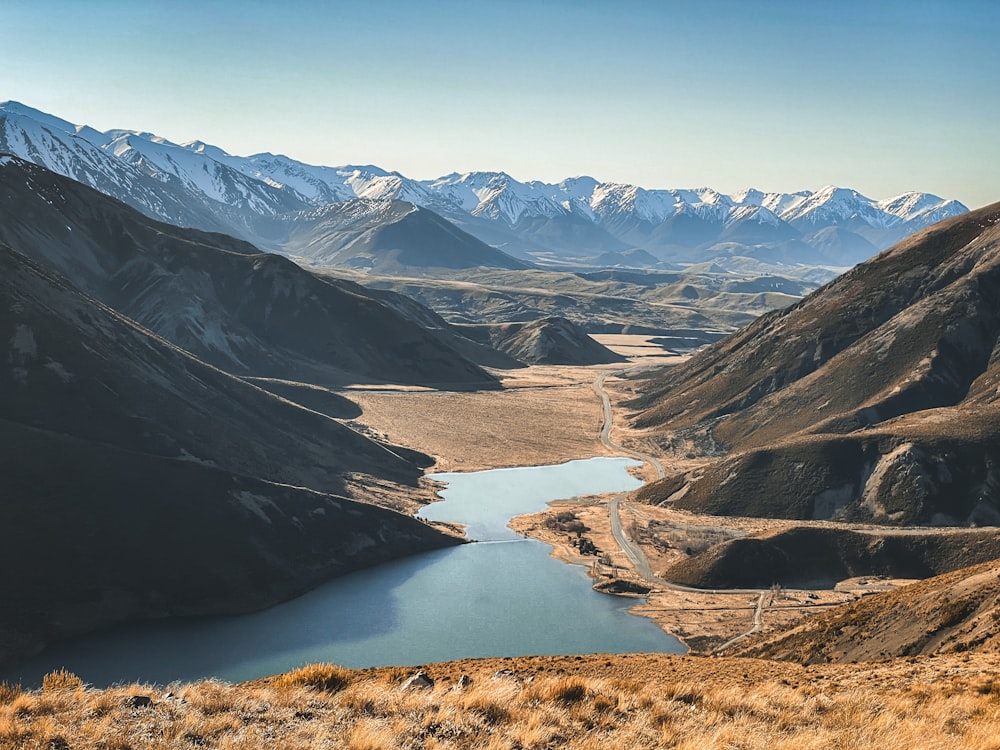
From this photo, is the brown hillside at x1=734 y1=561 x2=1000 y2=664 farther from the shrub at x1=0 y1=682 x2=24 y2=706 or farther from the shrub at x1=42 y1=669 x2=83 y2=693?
the shrub at x1=0 y1=682 x2=24 y2=706

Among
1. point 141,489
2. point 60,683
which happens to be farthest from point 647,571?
point 60,683

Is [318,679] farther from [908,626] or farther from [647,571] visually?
[647,571]

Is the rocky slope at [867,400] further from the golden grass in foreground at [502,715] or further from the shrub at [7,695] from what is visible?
the shrub at [7,695]

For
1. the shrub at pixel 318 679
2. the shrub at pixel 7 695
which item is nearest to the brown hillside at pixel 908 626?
the shrub at pixel 318 679

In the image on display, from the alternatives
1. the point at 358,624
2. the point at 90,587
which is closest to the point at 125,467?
the point at 90,587

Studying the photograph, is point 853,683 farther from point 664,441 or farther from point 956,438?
point 664,441

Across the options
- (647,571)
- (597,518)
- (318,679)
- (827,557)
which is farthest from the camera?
(597,518)
